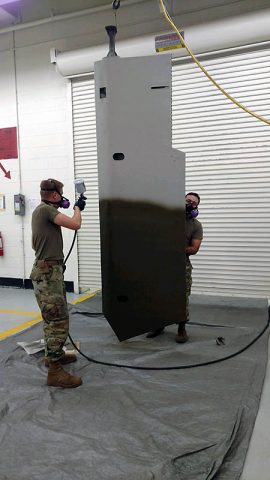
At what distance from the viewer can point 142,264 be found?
7.21ft

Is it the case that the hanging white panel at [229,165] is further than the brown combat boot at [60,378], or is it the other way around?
the hanging white panel at [229,165]

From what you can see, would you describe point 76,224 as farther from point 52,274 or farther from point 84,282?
point 84,282

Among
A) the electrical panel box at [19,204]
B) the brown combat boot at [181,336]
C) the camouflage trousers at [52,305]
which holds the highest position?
the electrical panel box at [19,204]

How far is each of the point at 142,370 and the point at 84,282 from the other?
3130 millimetres

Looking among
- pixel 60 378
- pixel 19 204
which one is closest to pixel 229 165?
pixel 19 204

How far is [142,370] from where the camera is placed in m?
2.99

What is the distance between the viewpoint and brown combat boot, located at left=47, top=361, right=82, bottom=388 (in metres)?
2.74

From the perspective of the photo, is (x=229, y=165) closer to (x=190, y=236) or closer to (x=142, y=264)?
A: (x=190, y=236)

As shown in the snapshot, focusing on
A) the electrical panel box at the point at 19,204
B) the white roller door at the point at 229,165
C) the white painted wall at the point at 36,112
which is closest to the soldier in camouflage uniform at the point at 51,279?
the white roller door at the point at 229,165

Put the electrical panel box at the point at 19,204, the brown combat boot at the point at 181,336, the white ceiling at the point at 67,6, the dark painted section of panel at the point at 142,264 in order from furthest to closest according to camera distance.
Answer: the electrical panel box at the point at 19,204, the white ceiling at the point at 67,6, the brown combat boot at the point at 181,336, the dark painted section of panel at the point at 142,264

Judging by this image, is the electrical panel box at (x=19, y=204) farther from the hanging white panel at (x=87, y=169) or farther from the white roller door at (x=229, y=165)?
the white roller door at (x=229, y=165)

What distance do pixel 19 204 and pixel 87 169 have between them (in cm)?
133

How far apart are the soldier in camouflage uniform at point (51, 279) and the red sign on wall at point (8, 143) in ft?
12.4

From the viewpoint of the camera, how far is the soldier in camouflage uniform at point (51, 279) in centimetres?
275
